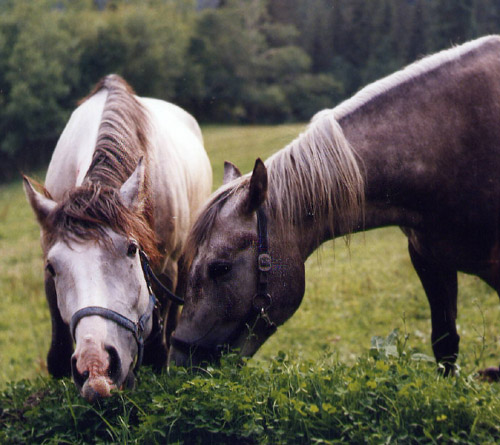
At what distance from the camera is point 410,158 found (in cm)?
320

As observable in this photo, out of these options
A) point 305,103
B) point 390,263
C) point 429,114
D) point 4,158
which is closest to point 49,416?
point 429,114

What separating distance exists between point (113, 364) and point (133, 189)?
85cm

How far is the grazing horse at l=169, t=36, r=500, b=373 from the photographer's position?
9.76ft

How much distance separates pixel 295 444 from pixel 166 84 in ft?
67.0

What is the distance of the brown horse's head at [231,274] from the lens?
2.96 meters

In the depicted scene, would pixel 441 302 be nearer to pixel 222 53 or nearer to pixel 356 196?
pixel 356 196

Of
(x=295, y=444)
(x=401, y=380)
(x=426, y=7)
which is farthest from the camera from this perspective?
(x=426, y=7)

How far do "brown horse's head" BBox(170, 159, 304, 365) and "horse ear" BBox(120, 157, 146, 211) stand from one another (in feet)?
1.30

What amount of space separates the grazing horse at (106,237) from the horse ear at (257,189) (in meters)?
0.53

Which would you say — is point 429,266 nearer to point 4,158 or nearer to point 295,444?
point 295,444

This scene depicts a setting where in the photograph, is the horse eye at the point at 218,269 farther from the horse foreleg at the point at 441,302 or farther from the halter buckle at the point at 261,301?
the horse foreleg at the point at 441,302

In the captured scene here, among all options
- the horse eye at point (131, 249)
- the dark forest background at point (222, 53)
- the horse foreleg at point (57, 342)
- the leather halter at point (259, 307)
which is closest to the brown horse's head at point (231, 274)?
the leather halter at point (259, 307)

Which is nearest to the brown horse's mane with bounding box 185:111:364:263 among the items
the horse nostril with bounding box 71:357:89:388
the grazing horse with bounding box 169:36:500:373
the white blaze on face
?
the grazing horse with bounding box 169:36:500:373

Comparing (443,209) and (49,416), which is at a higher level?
(443,209)
